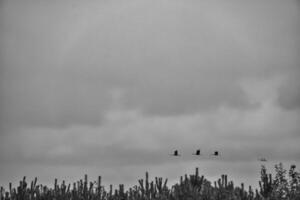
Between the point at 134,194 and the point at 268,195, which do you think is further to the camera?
the point at 134,194

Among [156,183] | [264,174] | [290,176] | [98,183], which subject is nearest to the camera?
[264,174]

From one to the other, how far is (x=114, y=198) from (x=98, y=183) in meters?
2.08

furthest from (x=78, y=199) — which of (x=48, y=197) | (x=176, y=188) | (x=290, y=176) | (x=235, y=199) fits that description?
(x=290, y=176)

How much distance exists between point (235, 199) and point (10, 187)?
35.9 feet

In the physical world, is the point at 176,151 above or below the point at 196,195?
above

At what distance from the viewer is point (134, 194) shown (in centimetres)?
2734

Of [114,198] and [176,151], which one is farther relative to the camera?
[114,198]

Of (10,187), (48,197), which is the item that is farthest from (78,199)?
(10,187)

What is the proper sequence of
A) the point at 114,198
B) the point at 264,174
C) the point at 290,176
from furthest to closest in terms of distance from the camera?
the point at 290,176 < the point at 114,198 < the point at 264,174

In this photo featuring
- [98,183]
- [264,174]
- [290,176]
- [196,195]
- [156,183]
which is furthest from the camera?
[290,176]

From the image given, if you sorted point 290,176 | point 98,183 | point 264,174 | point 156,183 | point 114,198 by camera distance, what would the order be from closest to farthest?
point 264,174 < point 156,183 < point 114,198 < point 98,183 < point 290,176

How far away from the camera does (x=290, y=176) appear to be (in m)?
43.9

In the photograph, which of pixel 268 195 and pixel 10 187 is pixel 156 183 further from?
pixel 10 187

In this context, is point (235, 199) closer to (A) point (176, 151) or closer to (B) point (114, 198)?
(A) point (176, 151)
